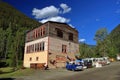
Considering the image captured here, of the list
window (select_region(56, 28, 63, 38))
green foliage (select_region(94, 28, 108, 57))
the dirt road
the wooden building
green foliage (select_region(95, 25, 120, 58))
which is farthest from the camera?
green foliage (select_region(94, 28, 108, 57))

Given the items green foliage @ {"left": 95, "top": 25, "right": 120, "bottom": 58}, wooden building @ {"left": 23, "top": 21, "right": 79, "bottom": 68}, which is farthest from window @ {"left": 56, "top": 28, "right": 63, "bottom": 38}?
green foliage @ {"left": 95, "top": 25, "right": 120, "bottom": 58}

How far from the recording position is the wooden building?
40.7m

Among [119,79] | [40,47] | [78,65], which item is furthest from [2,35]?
[119,79]

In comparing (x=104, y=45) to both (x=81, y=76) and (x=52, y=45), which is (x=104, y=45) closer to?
(x=52, y=45)

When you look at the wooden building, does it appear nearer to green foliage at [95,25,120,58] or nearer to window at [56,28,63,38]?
window at [56,28,63,38]

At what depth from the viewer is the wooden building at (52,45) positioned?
40.7 m

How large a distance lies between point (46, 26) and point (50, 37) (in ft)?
9.58

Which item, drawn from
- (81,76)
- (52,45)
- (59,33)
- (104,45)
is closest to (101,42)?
(104,45)

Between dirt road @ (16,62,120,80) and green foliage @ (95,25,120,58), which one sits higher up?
green foliage @ (95,25,120,58)

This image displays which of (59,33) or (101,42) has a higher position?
(101,42)

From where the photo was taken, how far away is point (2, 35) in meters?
98.9

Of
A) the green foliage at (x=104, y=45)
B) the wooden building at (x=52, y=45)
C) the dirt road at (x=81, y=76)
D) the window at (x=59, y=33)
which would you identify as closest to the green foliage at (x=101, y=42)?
the green foliage at (x=104, y=45)

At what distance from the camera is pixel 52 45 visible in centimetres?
4109

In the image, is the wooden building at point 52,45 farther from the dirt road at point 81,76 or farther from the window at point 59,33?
the dirt road at point 81,76
